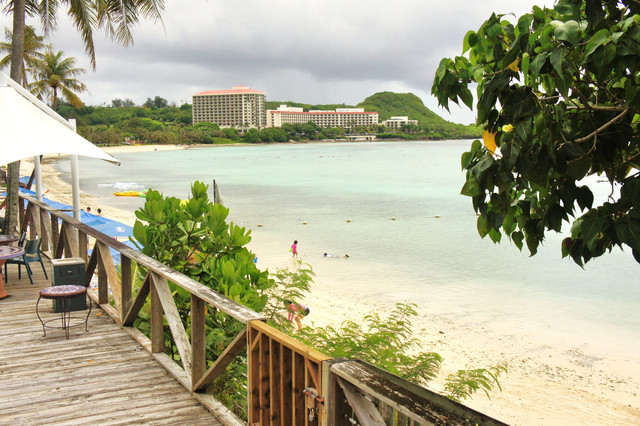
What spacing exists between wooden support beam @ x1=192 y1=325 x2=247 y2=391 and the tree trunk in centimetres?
707


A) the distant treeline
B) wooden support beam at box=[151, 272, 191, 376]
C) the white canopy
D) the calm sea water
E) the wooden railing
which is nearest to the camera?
the wooden railing

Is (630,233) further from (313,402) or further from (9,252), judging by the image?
(9,252)

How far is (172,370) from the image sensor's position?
392 cm

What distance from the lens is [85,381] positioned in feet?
12.6

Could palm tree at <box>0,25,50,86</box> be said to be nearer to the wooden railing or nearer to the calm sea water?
the calm sea water

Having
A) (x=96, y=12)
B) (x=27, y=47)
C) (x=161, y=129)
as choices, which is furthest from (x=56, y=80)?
(x=161, y=129)

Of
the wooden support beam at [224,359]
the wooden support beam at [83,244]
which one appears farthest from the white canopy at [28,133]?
the wooden support beam at [224,359]

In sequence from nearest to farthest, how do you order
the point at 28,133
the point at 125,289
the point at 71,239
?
the point at 125,289, the point at 28,133, the point at 71,239

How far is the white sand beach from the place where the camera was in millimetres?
8633

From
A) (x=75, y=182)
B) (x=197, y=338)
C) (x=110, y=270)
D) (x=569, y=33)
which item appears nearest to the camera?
(x=569, y=33)

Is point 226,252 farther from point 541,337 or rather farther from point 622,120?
point 541,337

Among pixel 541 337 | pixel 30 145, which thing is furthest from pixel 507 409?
pixel 30 145

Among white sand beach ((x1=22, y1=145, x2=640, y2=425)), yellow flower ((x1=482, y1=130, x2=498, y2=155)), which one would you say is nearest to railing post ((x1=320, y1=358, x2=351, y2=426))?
yellow flower ((x1=482, y1=130, x2=498, y2=155))

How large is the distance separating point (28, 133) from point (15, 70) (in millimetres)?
4063
